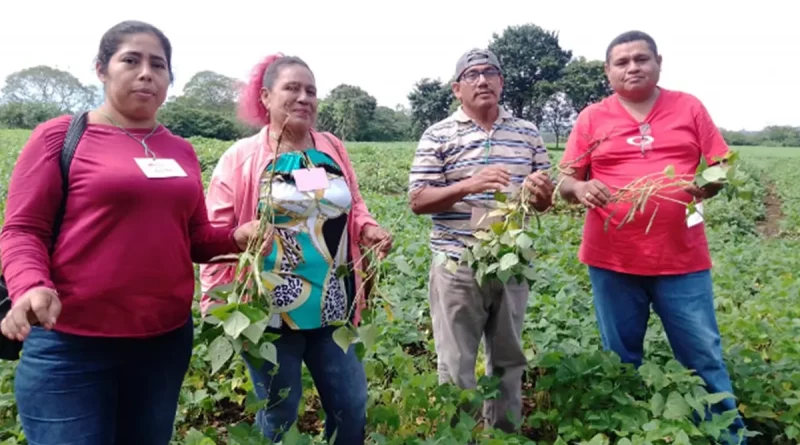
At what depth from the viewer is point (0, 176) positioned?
36.1ft

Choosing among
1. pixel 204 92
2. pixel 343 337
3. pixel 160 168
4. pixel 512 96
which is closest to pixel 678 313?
pixel 343 337

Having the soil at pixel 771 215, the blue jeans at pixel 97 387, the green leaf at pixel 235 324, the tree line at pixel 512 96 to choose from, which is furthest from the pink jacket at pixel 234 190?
the tree line at pixel 512 96

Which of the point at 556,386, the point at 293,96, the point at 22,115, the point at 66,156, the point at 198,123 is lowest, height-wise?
the point at 556,386

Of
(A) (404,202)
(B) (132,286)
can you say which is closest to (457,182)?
(B) (132,286)

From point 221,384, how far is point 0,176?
10108 millimetres

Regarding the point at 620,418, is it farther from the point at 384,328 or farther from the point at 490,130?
the point at 384,328

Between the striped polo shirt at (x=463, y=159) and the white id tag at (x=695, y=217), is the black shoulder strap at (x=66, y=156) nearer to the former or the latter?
the striped polo shirt at (x=463, y=159)

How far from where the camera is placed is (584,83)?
43.8m

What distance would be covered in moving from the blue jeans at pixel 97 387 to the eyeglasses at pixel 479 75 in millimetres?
1511

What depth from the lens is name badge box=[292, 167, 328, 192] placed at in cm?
200

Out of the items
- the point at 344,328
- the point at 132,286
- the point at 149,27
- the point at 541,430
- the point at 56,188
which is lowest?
the point at 541,430

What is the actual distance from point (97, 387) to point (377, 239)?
99cm

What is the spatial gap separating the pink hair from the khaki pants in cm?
99

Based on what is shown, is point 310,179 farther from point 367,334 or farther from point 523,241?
point 523,241
